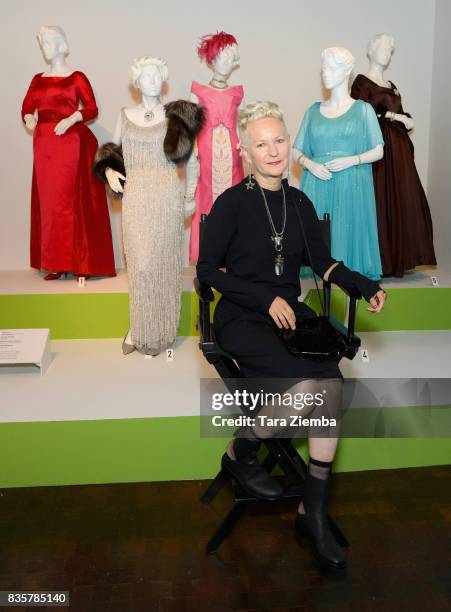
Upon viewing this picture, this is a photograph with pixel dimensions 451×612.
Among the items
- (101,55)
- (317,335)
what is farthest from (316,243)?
(101,55)

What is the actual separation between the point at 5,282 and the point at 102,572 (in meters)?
2.87

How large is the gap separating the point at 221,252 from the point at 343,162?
187 cm

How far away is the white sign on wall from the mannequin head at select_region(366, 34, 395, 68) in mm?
2773

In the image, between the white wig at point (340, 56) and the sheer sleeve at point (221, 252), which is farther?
the white wig at point (340, 56)

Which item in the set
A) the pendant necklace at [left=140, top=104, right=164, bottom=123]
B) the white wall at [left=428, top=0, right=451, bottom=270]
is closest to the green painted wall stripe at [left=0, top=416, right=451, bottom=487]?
the pendant necklace at [left=140, top=104, right=164, bottom=123]

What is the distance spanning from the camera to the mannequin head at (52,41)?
4516 millimetres

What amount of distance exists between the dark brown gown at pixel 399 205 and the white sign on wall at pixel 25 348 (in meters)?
2.37

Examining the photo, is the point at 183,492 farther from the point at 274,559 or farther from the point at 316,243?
the point at 316,243

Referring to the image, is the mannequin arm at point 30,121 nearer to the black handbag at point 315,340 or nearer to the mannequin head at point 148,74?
the mannequin head at point 148,74

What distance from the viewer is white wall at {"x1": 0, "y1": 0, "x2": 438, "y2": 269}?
17.4ft

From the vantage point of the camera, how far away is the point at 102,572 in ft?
8.14

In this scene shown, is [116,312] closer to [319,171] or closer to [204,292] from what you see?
[319,171]

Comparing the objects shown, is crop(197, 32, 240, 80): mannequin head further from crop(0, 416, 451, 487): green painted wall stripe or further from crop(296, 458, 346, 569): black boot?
crop(296, 458, 346, 569): black boot

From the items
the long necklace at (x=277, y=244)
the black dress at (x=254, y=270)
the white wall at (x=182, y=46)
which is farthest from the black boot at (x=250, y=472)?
the white wall at (x=182, y=46)
